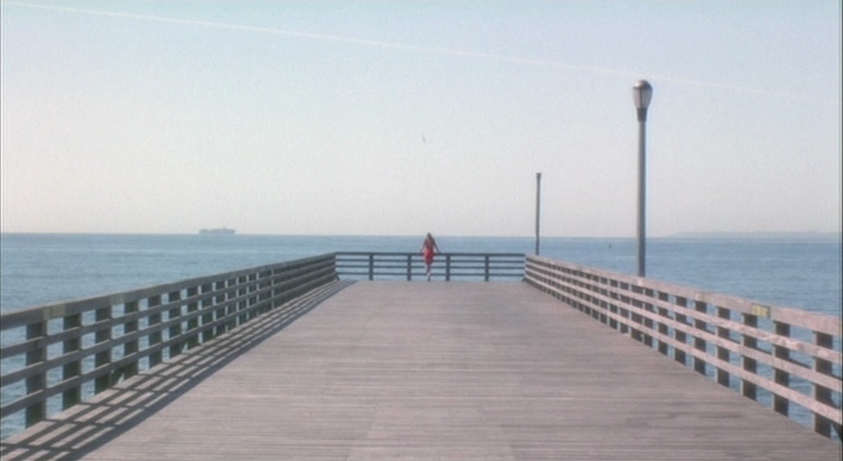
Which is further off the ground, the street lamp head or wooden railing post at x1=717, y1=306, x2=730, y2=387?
the street lamp head

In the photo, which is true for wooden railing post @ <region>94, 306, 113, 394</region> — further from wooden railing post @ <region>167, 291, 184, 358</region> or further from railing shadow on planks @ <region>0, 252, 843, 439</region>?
wooden railing post @ <region>167, 291, 184, 358</region>

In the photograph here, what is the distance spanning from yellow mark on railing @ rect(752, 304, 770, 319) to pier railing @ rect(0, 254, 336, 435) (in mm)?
5864

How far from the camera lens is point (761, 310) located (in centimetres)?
1055

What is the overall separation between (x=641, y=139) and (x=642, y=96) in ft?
2.12

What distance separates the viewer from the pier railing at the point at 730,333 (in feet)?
30.1

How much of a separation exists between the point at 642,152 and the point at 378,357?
19.5 ft

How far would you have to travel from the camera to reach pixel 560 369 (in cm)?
1353

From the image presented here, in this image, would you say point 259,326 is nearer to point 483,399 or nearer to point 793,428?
point 483,399

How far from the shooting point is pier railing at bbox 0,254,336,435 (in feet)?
30.2

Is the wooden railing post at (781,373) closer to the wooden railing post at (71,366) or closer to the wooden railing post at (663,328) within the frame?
the wooden railing post at (663,328)

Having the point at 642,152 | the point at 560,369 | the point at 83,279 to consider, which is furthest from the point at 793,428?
the point at 83,279

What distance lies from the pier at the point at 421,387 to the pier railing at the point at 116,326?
0.10 feet

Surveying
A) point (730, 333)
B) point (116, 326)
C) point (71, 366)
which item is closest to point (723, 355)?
point (730, 333)

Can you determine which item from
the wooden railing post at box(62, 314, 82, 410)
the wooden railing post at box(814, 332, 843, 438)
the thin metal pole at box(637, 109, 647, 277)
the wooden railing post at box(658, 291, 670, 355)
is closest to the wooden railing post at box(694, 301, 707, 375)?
the wooden railing post at box(658, 291, 670, 355)
